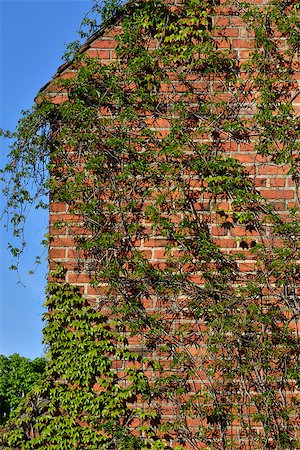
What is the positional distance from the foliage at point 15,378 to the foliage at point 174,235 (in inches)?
327

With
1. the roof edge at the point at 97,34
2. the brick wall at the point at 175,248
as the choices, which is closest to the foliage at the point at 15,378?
the brick wall at the point at 175,248

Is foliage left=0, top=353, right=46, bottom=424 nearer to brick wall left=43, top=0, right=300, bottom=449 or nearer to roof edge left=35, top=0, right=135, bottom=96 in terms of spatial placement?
brick wall left=43, top=0, right=300, bottom=449

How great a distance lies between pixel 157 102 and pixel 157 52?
383mm

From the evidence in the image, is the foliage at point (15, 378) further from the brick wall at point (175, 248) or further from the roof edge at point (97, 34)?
the roof edge at point (97, 34)

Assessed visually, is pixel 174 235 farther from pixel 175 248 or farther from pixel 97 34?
pixel 97 34

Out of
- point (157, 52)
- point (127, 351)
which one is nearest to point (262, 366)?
point (127, 351)

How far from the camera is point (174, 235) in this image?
4941 millimetres

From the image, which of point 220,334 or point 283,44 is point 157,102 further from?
point 220,334

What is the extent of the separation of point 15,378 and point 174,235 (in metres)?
9.39

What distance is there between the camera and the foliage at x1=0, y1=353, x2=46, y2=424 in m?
13.0

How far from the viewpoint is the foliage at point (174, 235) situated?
477 centimetres

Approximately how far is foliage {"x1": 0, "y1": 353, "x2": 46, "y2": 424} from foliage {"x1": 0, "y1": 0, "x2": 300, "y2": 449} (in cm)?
831

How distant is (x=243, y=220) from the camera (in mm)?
5008

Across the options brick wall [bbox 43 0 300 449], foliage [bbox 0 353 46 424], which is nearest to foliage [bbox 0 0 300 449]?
brick wall [bbox 43 0 300 449]
